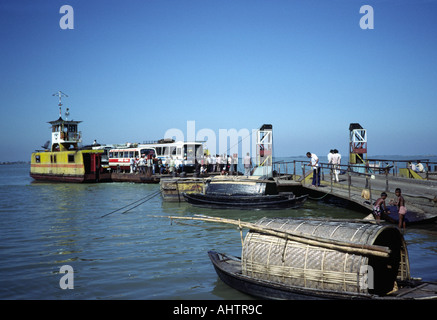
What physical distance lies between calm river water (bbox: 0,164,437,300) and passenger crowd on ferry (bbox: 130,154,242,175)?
13474 millimetres

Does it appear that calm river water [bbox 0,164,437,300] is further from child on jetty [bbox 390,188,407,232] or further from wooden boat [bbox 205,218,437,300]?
wooden boat [bbox 205,218,437,300]

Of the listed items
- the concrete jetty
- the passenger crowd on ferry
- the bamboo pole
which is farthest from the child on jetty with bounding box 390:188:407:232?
the passenger crowd on ferry

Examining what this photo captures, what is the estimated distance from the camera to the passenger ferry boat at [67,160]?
3866 centimetres

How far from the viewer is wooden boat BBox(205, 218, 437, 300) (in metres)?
6.17

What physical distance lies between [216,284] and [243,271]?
1.17m

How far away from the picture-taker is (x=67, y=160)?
40.4m

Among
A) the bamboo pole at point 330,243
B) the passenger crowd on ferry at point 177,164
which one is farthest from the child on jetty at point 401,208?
the passenger crowd on ferry at point 177,164

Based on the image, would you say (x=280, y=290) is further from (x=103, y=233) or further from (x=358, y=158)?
(x=358, y=158)

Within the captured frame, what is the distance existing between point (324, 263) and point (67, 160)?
3883 centimetres

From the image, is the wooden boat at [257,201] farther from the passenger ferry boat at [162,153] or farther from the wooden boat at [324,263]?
the passenger ferry boat at [162,153]

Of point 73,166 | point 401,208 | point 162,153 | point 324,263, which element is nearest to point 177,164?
point 162,153

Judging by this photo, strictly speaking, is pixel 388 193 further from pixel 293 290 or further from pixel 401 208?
pixel 293 290
